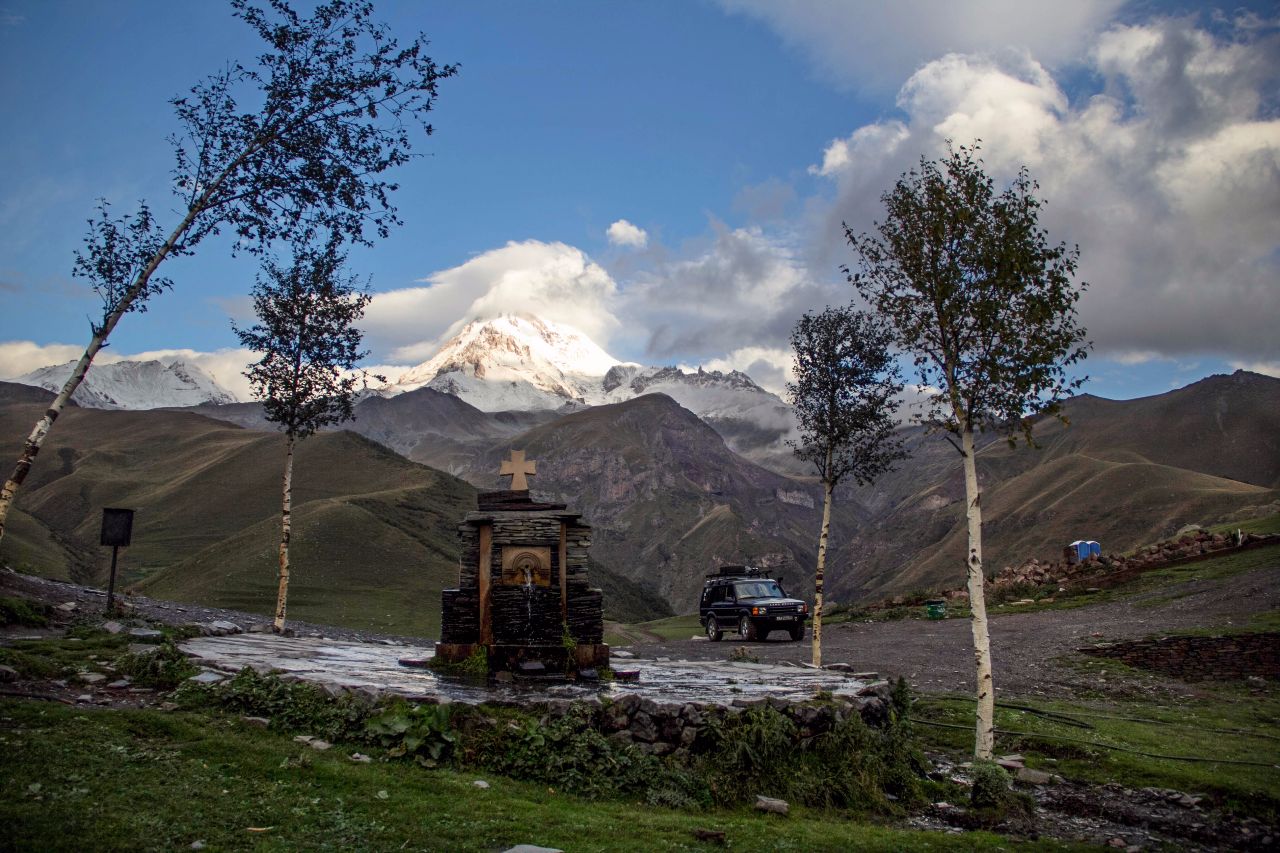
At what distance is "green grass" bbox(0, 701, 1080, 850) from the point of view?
26.5 feet

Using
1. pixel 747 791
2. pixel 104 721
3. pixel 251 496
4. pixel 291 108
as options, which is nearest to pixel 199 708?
pixel 104 721

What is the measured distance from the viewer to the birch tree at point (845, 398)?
30391 mm

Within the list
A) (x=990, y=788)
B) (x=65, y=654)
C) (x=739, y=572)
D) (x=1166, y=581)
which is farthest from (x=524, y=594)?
(x=1166, y=581)

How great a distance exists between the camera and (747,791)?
38.4 feet

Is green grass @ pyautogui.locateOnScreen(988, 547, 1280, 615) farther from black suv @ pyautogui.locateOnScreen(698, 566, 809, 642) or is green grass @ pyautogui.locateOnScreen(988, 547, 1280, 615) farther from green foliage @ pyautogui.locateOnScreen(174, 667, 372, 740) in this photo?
green foliage @ pyautogui.locateOnScreen(174, 667, 372, 740)

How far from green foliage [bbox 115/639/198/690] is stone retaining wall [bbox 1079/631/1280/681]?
2664 centimetres

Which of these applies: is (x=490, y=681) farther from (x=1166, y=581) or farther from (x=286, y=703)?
(x=1166, y=581)

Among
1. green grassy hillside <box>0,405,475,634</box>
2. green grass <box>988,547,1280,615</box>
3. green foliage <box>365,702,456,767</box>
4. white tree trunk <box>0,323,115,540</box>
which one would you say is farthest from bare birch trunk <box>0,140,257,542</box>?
green grass <box>988,547,1280,615</box>

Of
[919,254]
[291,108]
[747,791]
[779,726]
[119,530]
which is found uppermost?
[291,108]

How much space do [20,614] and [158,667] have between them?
5.91m

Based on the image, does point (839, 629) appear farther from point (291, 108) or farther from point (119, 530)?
point (291, 108)

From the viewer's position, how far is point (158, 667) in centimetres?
1380

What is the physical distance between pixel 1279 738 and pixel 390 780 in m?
17.6

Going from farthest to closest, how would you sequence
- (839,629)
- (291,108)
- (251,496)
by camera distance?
(251,496) < (839,629) < (291,108)
